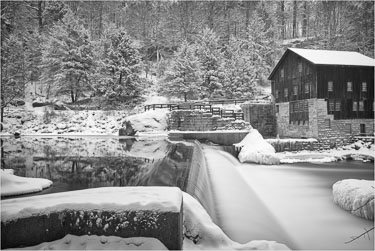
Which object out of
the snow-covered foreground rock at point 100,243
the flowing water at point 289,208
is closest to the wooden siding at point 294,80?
the flowing water at point 289,208

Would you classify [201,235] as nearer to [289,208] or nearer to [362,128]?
[289,208]

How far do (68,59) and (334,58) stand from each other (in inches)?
1280

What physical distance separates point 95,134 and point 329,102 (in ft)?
83.8

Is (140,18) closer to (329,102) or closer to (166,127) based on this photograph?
(166,127)

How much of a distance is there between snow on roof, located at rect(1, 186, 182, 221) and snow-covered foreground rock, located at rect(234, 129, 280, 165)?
15358mm

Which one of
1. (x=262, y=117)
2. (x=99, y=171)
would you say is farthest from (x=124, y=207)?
(x=262, y=117)

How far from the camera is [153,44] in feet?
162

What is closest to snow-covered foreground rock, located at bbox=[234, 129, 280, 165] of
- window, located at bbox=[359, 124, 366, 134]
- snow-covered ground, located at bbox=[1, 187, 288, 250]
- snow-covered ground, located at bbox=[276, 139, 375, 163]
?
snow-covered ground, located at bbox=[276, 139, 375, 163]

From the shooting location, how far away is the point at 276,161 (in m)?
19.2

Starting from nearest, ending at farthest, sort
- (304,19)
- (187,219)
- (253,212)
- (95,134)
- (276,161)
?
(187,219) < (253,212) < (276,161) < (95,134) < (304,19)

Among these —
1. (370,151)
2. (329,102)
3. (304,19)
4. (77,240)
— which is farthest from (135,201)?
(304,19)

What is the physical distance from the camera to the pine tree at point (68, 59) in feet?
108

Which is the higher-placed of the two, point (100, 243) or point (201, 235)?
point (100, 243)

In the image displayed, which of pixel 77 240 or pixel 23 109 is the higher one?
pixel 23 109
